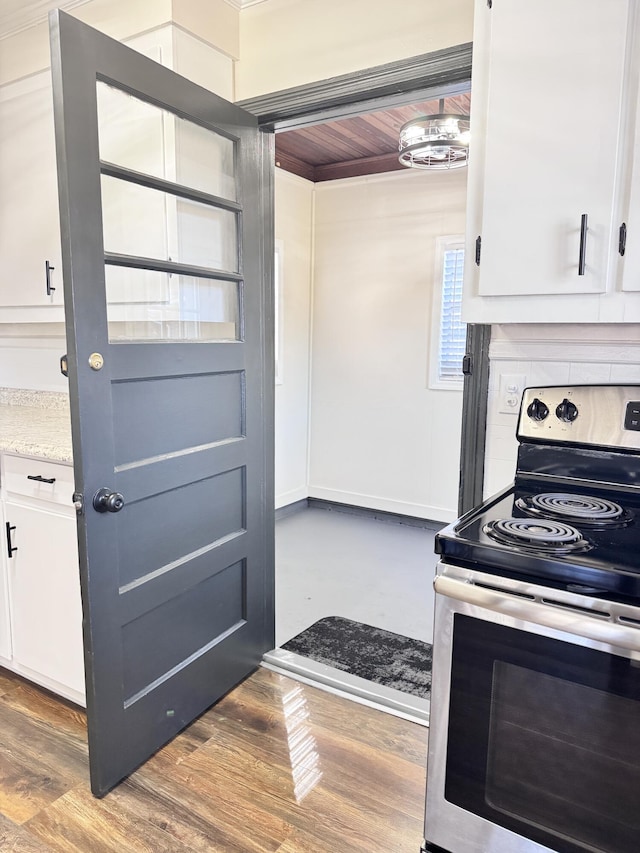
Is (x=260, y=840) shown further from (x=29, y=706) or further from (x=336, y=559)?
(x=336, y=559)

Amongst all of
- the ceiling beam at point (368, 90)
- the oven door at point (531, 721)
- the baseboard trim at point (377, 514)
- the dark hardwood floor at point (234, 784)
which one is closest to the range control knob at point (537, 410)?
the oven door at point (531, 721)

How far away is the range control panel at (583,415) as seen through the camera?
154cm

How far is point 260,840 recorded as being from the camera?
157 cm

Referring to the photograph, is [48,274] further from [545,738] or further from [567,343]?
[545,738]

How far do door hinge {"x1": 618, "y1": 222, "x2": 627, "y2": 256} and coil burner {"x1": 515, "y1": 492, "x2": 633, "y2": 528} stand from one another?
2.01ft

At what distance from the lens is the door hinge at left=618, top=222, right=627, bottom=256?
1360 millimetres

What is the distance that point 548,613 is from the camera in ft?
3.56

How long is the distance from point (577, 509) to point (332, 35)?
171cm

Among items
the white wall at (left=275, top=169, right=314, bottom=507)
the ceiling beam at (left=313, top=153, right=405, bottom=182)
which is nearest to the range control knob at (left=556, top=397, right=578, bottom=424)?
the white wall at (left=275, top=169, right=314, bottom=507)

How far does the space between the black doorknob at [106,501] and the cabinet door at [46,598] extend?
1.21 feet

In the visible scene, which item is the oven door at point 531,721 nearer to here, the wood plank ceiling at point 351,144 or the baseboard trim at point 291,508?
the wood plank ceiling at point 351,144

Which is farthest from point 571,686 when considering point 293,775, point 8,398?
point 8,398

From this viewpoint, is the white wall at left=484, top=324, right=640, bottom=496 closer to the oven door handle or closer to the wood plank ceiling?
the oven door handle

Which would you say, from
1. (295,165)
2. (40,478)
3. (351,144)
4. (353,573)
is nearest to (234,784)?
→ (40,478)
